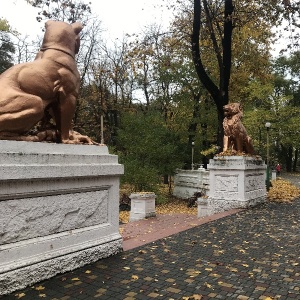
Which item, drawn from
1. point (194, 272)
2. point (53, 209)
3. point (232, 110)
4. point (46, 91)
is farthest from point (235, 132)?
point (53, 209)

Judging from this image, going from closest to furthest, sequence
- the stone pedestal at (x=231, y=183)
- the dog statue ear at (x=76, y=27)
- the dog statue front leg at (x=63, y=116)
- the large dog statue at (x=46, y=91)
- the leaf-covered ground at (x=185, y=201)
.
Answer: the large dog statue at (x=46, y=91) < the dog statue front leg at (x=63, y=116) < the dog statue ear at (x=76, y=27) < the stone pedestal at (x=231, y=183) < the leaf-covered ground at (x=185, y=201)

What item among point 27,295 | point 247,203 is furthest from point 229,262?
point 247,203

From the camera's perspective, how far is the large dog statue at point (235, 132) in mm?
12461

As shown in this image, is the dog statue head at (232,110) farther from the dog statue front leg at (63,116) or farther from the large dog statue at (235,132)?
the dog statue front leg at (63,116)

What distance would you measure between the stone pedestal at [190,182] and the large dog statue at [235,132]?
353 inches

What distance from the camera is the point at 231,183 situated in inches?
474

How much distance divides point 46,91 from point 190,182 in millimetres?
18952

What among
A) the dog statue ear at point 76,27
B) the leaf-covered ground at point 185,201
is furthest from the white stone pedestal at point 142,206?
the dog statue ear at point 76,27

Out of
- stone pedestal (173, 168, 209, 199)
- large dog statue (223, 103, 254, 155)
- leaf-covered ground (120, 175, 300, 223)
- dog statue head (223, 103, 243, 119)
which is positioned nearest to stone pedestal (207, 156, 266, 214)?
large dog statue (223, 103, 254, 155)

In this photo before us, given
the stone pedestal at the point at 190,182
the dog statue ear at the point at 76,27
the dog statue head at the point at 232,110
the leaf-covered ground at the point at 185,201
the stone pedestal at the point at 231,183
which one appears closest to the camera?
the dog statue ear at the point at 76,27

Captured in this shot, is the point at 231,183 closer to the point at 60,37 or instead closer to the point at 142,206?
the point at 142,206

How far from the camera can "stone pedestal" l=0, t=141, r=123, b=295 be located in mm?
4422

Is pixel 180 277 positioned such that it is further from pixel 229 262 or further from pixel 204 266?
pixel 229 262

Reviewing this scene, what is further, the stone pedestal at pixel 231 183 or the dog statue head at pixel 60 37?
the stone pedestal at pixel 231 183
